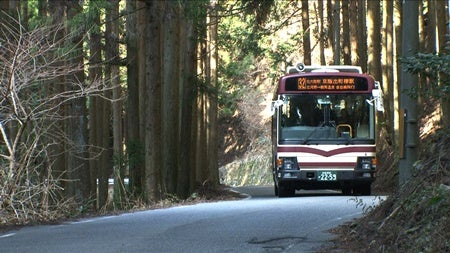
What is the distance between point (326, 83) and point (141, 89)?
689cm

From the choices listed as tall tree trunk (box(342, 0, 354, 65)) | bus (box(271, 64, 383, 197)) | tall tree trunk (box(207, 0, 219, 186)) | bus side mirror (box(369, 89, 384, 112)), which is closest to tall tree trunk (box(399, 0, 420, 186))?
bus side mirror (box(369, 89, 384, 112))

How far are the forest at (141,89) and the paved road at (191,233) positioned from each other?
170 cm

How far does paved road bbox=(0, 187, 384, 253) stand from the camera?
9.88 m

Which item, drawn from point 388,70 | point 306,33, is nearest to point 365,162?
point 388,70

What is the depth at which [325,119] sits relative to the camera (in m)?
21.3

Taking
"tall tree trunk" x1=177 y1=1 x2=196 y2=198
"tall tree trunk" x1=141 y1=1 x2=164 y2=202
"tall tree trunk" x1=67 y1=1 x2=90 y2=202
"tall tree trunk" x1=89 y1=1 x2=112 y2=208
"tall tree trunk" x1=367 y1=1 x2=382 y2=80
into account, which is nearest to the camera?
"tall tree trunk" x1=67 y1=1 x2=90 y2=202

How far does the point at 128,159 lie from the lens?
22.5m

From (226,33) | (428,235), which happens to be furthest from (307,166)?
(226,33)

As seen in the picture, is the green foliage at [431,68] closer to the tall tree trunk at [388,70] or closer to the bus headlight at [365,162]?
the bus headlight at [365,162]

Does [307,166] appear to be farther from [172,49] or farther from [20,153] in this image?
[20,153]

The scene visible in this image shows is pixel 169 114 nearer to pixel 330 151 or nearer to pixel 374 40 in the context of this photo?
pixel 330 151

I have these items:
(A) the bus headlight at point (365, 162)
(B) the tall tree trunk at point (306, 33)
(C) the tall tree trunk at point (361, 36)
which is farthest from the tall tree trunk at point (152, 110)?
(B) the tall tree trunk at point (306, 33)

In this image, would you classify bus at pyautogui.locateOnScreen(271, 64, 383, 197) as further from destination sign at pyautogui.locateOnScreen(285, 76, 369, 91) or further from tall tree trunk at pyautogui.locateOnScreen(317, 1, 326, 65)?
tall tree trunk at pyautogui.locateOnScreen(317, 1, 326, 65)

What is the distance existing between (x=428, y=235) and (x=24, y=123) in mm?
9432
